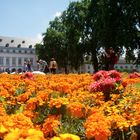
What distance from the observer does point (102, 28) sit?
5097cm

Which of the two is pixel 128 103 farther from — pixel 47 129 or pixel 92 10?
pixel 92 10

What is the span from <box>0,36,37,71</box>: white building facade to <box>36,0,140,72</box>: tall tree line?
90.9 metres

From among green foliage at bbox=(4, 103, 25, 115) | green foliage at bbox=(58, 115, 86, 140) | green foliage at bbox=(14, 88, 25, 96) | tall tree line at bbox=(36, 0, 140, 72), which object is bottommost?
green foliage at bbox=(58, 115, 86, 140)

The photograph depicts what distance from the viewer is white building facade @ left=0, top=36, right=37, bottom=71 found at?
165m

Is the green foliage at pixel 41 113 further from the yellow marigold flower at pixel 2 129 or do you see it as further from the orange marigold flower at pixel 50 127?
the yellow marigold flower at pixel 2 129

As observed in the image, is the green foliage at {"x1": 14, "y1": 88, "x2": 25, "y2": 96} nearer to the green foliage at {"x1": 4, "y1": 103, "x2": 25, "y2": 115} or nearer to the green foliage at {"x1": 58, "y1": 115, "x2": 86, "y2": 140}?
the green foliage at {"x1": 4, "y1": 103, "x2": 25, "y2": 115}

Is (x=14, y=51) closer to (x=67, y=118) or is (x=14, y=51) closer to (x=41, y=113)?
(x=41, y=113)

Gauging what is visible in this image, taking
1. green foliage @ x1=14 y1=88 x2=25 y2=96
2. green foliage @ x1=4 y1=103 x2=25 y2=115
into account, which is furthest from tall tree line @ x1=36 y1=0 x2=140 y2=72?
green foliage @ x1=4 y1=103 x2=25 y2=115

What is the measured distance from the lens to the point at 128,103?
226 inches

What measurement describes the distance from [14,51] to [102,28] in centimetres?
12008

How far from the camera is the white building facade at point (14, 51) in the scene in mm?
165000

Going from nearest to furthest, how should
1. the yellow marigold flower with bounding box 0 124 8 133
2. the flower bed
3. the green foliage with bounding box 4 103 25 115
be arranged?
the yellow marigold flower with bounding box 0 124 8 133, the flower bed, the green foliage with bounding box 4 103 25 115

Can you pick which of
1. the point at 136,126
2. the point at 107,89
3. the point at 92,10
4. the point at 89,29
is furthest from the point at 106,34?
the point at 136,126

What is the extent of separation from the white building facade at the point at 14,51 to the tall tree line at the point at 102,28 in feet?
298
